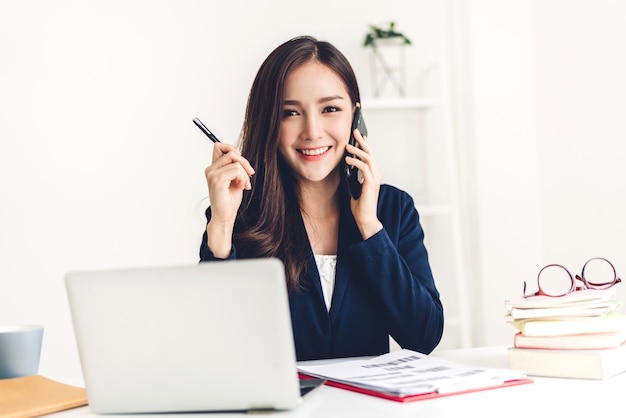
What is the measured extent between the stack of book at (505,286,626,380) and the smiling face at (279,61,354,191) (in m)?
0.68

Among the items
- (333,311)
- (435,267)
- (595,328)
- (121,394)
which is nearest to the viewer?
(121,394)

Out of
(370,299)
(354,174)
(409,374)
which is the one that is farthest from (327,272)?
(409,374)

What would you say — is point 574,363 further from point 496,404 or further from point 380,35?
point 380,35

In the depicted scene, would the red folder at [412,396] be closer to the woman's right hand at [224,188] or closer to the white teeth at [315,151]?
the woman's right hand at [224,188]

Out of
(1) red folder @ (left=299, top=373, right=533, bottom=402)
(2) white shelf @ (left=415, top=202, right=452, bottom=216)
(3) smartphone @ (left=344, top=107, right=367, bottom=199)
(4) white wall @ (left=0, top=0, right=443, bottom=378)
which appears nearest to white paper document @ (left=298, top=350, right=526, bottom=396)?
(1) red folder @ (left=299, top=373, right=533, bottom=402)

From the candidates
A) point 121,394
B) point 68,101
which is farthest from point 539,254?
point 121,394

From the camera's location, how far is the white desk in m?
1.05

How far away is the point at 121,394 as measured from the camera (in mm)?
1095

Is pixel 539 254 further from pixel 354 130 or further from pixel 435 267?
pixel 354 130

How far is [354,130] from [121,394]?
98 centimetres

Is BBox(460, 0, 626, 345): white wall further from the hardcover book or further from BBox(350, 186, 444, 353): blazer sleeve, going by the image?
the hardcover book

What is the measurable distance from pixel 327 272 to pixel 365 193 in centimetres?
22

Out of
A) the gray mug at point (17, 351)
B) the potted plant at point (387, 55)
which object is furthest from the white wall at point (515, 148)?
the gray mug at point (17, 351)

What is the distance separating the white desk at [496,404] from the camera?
3.44ft
